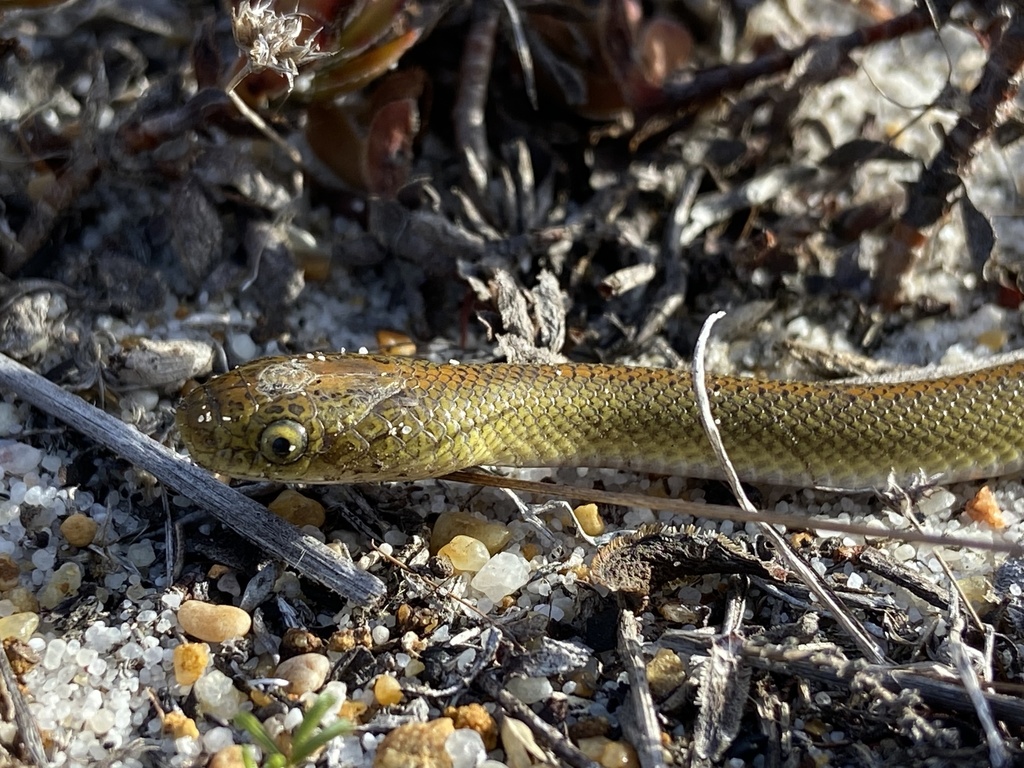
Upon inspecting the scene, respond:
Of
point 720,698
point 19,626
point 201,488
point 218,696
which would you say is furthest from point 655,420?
point 19,626

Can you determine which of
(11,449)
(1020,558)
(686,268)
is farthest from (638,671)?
(11,449)

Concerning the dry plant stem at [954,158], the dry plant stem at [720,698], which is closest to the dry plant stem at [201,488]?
the dry plant stem at [720,698]

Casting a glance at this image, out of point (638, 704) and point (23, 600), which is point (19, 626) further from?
point (638, 704)

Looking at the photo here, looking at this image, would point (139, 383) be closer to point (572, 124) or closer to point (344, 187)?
point (344, 187)

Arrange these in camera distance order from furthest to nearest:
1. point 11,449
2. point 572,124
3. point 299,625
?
point 572,124 → point 11,449 → point 299,625

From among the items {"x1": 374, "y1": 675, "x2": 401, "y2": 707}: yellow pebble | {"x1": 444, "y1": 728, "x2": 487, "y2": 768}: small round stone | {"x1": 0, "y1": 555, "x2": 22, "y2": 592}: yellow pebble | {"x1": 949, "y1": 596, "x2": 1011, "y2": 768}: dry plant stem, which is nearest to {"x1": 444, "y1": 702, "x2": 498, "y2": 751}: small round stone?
{"x1": 444, "y1": 728, "x2": 487, "y2": 768}: small round stone
